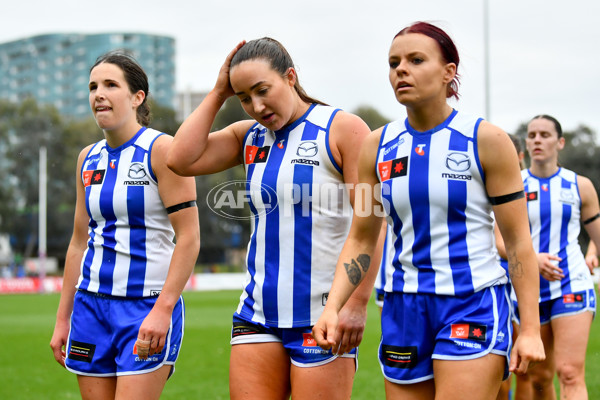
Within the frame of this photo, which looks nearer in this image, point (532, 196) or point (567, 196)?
point (567, 196)

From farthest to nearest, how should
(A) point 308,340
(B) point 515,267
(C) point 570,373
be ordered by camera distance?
1. (C) point 570,373
2. (A) point 308,340
3. (B) point 515,267

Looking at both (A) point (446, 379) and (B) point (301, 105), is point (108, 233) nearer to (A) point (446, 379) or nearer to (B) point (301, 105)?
(B) point (301, 105)

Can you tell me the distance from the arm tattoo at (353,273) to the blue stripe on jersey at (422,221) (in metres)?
0.34

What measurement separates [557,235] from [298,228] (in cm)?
412

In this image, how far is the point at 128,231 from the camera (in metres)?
4.42

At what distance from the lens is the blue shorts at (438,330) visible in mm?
3447

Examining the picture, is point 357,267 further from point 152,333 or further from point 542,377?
point 542,377

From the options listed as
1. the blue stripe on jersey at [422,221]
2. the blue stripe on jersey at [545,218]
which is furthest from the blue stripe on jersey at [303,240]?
the blue stripe on jersey at [545,218]

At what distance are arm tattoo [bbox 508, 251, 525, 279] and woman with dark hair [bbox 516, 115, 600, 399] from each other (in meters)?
3.45

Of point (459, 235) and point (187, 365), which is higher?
point (459, 235)

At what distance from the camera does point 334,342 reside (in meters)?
3.54

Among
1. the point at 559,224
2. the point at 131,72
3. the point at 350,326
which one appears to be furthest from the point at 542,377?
the point at 131,72

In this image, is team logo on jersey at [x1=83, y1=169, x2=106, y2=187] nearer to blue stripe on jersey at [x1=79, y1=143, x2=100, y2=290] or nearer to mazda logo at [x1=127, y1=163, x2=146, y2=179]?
blue stripe on jersey at [x1=79, y1=143, x2=100, y2=290]

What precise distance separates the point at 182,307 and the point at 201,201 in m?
47.6
